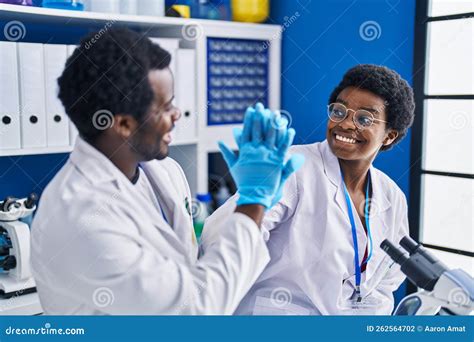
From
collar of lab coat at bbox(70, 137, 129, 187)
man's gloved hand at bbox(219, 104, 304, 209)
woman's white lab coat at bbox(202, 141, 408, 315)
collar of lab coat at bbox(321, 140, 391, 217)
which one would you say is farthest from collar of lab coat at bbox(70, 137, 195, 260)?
collar of lab coat at bbox(321, 140, 391, 217)

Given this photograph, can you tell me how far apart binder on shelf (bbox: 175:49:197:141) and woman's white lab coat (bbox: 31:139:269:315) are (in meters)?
0.60

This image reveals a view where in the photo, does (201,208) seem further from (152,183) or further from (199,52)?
(152,183)

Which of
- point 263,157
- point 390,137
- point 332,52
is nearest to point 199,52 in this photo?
point 332,52

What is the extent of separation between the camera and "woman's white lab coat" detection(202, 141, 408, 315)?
110 cm

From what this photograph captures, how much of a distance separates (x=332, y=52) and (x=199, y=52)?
0.42 m

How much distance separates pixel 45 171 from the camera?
1246 millimetres

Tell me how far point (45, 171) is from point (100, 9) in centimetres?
42

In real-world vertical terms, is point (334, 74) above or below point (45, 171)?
above

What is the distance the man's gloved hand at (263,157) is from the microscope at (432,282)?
276mm

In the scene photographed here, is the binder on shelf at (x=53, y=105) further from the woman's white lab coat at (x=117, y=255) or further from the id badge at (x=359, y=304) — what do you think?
the id badge at (x=359, y=304)

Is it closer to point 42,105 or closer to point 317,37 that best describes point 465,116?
point 317,37

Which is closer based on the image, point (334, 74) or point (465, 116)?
point (334, 74)

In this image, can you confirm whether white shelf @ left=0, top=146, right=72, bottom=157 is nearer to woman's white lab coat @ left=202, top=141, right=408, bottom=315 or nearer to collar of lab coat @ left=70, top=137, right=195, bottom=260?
collar of lab coat @ left=70, top=137, right=195, bottom=260
